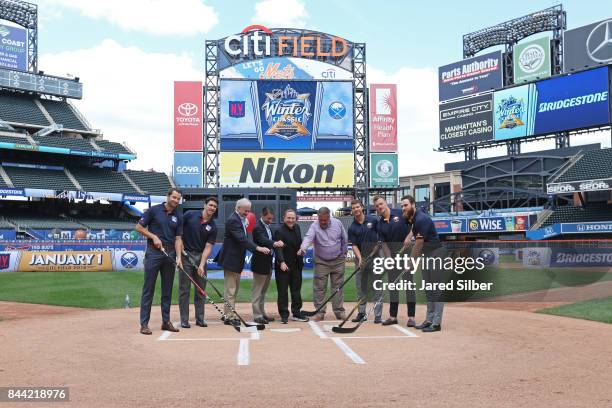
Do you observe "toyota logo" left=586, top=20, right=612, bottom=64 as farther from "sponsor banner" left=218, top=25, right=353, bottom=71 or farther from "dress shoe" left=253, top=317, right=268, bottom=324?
"dress shoe" left=253, top=317, right=268, bottom=324

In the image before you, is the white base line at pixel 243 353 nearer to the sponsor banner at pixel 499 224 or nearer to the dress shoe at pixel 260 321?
the dress shoe at pixel 260 321

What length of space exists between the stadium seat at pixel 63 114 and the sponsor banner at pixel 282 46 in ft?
48.6

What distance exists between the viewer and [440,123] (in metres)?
58.2

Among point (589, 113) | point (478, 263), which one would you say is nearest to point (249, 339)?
point (478, 263)

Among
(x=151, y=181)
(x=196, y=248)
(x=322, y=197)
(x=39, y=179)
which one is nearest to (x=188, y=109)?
(x=151, y=181)

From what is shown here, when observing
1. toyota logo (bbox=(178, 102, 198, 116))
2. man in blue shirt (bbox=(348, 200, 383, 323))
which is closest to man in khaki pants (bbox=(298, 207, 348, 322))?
man in blue shirt (bbox=(348, 200, 383, 323))

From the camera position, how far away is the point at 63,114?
54.5 metres

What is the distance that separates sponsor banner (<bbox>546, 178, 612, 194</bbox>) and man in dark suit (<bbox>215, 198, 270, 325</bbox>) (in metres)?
33.0

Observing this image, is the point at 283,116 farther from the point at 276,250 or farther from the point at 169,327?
the point at 169,327

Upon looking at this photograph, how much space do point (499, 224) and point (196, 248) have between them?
3949 cm

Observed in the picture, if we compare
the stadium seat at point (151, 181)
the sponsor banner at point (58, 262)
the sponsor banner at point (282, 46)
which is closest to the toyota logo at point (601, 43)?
the sponsor banner at point (282, 46)

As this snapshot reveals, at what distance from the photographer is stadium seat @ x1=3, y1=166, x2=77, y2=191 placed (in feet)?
145

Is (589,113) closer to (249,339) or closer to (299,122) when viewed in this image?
(299,122)

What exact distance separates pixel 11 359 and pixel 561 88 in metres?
48.2
